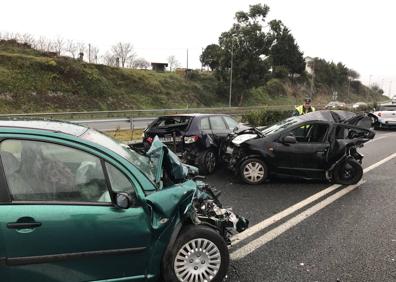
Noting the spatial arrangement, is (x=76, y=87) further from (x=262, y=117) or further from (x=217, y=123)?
(x=217, y=123)

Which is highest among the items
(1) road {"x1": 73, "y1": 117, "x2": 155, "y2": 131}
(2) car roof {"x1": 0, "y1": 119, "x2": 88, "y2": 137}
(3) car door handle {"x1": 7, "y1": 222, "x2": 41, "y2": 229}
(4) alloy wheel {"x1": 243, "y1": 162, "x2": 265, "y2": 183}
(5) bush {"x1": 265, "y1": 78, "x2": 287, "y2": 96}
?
(5) bush {"x1": 265, "y1": 78, "x2": 287, "y2": 96}

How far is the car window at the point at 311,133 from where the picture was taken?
8.66 meters

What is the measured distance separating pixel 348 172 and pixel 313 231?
339 centimetres

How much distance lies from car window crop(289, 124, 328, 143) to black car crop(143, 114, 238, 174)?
186 cm

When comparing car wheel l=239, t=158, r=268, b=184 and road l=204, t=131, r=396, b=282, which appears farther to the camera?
car wheel l=239, t=158, r=268, b=184

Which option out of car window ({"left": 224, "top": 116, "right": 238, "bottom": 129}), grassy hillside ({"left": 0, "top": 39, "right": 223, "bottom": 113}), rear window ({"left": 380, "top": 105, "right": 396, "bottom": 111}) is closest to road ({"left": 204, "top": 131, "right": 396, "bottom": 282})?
car window ({"left": 224, "top": 116, "right": 238, "bottom": 129})

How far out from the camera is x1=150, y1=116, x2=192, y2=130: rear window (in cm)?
977

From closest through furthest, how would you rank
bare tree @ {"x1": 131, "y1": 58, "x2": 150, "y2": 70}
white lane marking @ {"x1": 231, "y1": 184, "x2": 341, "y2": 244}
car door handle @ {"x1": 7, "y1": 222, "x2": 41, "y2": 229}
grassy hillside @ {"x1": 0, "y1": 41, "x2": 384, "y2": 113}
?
car door handle @ {"x1": 7, "y1": 222, "x2": 41, "y2": 229} → white lane marking @ {"x1": 231, "y1": 184, "x2": 341, "y2": 244} → grassy hillside @ {"x1": 0, "y1": 41, "x2": 384, "y2": 113} → bare tree @ {"x1": 131, "y1": 58, "x2": 150, "y2": 70}

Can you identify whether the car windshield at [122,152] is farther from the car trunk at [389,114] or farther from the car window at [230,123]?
the car trunk at [389,114]

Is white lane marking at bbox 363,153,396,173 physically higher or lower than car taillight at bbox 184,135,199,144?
lower

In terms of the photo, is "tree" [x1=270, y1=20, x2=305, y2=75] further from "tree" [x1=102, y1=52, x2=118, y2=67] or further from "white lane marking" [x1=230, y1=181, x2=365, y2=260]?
"white lane marking" [x1=230, y1=181, x2=365, y2=260]

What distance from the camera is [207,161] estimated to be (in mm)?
9562

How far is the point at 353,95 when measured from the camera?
340 ft

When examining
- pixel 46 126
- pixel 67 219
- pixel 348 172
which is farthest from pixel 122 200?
pixel 348 172
